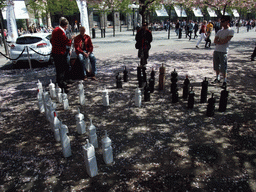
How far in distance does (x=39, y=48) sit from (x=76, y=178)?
9323mm

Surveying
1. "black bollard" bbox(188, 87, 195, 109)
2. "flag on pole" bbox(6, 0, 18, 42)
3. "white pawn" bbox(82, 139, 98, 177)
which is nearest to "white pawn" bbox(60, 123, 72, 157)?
"white pawn" bbox(82, 139, 98, 177)

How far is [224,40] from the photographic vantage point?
6.42 metres

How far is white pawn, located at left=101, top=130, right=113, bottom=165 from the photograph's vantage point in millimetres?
3182

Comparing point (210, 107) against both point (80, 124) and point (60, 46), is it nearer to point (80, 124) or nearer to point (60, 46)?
point (80, 124)

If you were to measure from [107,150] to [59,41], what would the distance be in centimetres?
435

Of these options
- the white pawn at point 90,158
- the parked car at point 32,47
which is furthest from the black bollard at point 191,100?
the parked car at point 32,47

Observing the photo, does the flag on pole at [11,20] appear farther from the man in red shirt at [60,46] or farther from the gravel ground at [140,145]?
the man in red shirt at [60,46]

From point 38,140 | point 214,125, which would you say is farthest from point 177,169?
point 38,140

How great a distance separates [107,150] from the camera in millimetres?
3277

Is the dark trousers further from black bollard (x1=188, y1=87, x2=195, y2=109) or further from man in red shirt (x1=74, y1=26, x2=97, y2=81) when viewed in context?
black bollard (x1=188, y1=87, x2=195, y2=109)

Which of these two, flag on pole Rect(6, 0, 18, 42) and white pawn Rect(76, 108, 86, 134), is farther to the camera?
flag on pole Rect(6, 0, 18, 42)

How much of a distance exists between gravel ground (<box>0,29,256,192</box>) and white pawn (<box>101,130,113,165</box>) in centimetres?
12

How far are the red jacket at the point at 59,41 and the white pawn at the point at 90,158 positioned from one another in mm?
4326

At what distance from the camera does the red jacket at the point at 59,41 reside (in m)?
6.19
